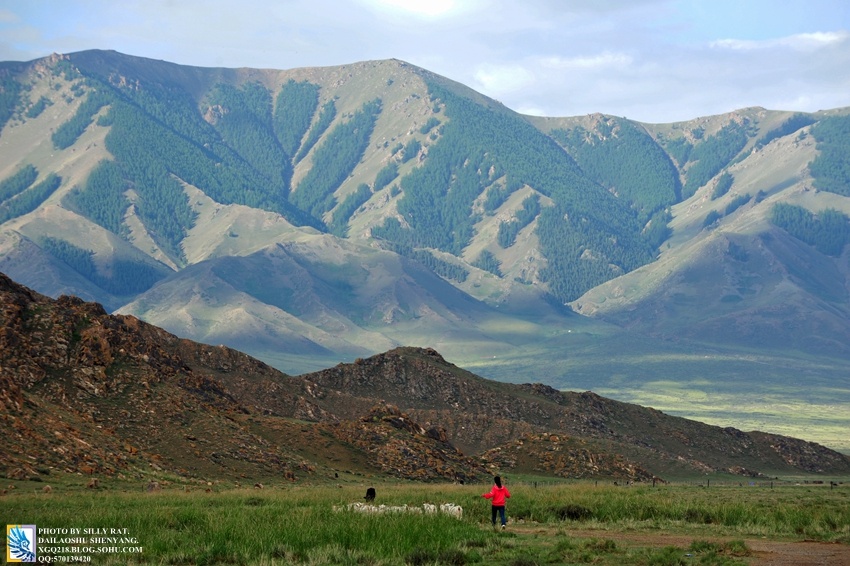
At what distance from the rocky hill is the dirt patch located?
1200 inches

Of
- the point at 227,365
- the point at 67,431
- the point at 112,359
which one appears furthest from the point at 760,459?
the point at 67,431

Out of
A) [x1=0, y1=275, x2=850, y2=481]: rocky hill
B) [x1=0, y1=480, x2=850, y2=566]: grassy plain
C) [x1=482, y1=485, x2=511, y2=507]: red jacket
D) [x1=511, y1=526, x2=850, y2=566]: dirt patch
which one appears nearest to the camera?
[x1=0, y1=480, x2=850, y2=566]: grassy plain

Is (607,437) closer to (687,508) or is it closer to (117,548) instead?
(687,508)

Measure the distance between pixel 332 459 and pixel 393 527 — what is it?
54216mm

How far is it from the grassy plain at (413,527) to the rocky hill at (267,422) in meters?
15.7

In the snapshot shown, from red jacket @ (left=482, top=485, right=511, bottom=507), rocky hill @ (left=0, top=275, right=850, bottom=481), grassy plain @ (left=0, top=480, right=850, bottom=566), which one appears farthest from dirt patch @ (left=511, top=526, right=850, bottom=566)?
rocky hill @ (left=0, top=275, right=850, bottom=481)

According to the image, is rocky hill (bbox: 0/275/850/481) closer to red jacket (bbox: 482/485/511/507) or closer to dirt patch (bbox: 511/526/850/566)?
red jacket (bbox: 482/485/511/507)

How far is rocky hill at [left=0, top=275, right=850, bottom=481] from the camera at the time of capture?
243ft

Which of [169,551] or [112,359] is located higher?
[112,359]

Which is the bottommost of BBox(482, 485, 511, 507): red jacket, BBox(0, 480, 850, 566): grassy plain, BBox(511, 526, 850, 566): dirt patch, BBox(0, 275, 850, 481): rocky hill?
BBox(511, 526, 850, 566): dirt patch

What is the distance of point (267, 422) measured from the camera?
96.6m

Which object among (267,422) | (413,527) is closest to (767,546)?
(413,527)

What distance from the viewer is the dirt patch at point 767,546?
36188mm

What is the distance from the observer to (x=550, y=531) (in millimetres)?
44406
